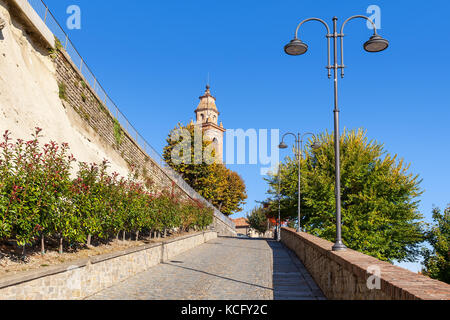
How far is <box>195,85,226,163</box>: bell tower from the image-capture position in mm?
69875

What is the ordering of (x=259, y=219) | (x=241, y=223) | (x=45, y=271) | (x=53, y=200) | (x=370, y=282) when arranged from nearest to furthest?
(x=370, y=282), (x=45, y=271), (x=53, y=200), (x=259, y=219), (x=241, y=223)

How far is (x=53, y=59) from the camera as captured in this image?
1762 cm

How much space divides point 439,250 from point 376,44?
40.8m

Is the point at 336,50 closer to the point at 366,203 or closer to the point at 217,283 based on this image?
the point at 217,283

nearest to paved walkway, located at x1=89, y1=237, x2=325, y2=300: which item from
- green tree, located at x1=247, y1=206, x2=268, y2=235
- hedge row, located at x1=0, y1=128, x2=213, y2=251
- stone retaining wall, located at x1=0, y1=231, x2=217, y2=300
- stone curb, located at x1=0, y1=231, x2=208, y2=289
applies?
stone retaining wall, located at x1=0, y1=231, x2=217, y2=300

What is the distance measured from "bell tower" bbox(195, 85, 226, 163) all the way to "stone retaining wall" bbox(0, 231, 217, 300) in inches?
2265

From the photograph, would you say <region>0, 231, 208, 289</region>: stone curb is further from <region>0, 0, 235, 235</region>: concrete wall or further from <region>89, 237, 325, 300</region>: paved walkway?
<region>0, 0, 235, 235</region>: concrete wall

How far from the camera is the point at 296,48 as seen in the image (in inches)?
382

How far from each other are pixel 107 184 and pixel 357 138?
24330 millimetres

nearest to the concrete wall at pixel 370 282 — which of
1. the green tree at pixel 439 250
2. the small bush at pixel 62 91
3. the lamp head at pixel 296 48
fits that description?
the lamp head at pixel 296 48

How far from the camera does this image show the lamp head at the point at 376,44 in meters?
8.95

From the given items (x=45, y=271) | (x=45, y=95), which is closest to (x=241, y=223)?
(x=45, y=95)
